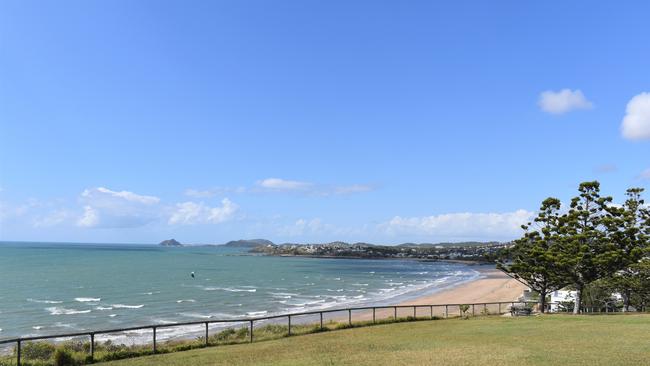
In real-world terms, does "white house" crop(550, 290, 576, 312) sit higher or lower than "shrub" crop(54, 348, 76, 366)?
lower

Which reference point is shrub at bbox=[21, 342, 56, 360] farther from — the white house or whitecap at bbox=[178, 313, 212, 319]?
the white house

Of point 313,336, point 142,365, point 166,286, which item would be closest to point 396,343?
point 313,336

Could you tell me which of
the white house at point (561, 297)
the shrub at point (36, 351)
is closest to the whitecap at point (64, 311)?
the shrub at point (36, 351)

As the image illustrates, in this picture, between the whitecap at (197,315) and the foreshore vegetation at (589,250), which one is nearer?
the foreshore vegetation at (589,250)

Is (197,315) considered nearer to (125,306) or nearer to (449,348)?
(125,306)

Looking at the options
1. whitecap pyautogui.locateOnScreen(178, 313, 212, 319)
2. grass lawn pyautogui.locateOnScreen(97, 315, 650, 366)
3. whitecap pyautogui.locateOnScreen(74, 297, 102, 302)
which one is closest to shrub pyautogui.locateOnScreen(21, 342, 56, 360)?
grass lawn pyautogui.locateOnScreen(97, 315, 650, 366)

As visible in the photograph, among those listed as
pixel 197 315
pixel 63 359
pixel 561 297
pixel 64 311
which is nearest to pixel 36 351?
pixel 63 359

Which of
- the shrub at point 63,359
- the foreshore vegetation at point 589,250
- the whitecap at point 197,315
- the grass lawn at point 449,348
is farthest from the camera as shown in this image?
the whitecap at point 197,315

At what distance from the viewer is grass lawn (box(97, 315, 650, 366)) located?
13.0 m

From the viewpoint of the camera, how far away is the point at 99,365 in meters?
14.7

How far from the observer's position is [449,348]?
15539 millimetres

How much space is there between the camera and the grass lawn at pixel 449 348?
13.0 metres

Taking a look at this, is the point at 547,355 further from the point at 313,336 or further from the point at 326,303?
the point at 326,303

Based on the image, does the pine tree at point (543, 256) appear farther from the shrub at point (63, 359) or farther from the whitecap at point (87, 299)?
the whitecap at point (87, 299)
